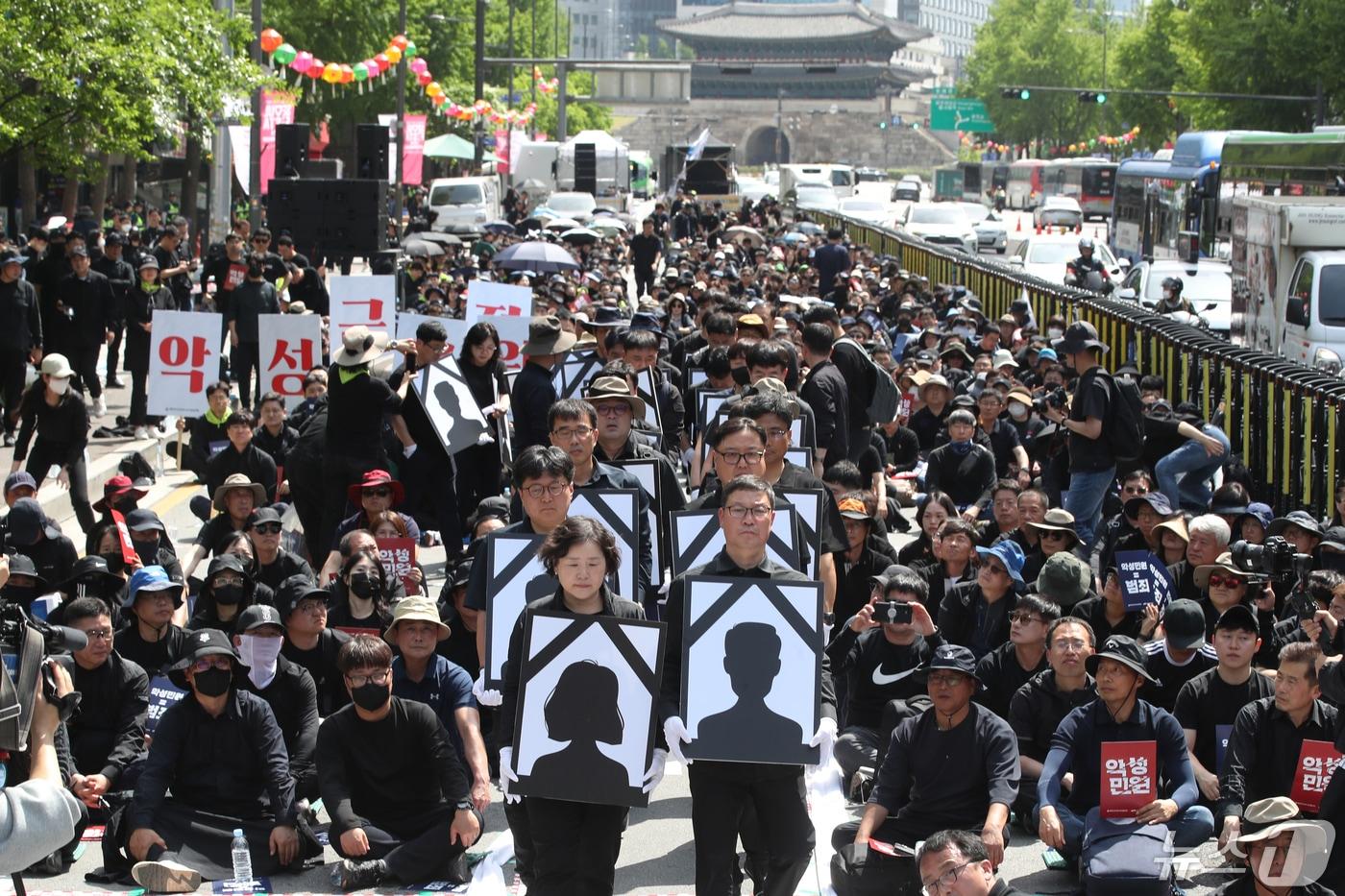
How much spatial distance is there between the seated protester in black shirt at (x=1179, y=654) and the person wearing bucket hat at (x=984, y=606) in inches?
32.0

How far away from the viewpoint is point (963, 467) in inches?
560

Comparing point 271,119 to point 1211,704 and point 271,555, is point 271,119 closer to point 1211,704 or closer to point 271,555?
point 271,555

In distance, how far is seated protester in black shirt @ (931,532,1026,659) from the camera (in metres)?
9.80

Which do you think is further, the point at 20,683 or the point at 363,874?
the point at 363,874

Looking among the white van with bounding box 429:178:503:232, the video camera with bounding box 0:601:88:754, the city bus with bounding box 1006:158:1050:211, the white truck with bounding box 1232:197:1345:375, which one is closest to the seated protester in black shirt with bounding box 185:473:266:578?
the video camera with bounding box 0:601:88:754

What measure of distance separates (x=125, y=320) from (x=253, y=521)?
9671 mm

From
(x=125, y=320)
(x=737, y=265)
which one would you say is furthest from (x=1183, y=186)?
(x=125, y=320)

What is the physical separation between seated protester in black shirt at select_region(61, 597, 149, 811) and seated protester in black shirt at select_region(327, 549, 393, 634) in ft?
4.06

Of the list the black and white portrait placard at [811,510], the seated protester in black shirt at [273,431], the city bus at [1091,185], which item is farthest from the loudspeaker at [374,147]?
the city bus at [1091,185]

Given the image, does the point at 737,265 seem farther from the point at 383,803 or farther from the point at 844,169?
the point at 844,169

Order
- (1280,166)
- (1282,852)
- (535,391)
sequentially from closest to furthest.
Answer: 1. (1282,852)
2. (535,391)
3. (1280,166)

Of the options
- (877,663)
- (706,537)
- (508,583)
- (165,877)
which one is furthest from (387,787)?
(877,663)

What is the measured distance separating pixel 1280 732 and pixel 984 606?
7.01 ft

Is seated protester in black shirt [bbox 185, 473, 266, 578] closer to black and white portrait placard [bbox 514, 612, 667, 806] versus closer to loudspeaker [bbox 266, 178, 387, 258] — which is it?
black and white portrait placard [bbox 514, 612, 667, 806]
